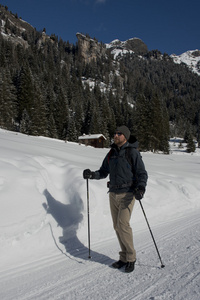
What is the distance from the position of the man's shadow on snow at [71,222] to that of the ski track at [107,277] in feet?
0.13

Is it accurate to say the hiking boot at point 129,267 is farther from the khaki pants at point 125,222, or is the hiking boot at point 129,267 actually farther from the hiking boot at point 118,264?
the hiking boot at point 118,264

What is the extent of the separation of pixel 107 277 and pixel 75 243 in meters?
1.47

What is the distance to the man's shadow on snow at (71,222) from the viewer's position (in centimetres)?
383

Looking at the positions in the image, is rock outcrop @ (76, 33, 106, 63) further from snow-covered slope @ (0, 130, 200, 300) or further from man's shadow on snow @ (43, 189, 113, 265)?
man's shadow on snow @ (43, 189, 113, 265)

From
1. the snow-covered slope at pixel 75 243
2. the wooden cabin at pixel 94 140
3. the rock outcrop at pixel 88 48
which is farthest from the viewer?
the rock outcrop at pixel 88 48

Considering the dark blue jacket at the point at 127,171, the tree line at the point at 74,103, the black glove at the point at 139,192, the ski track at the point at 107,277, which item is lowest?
the ski track at the point at 107,277

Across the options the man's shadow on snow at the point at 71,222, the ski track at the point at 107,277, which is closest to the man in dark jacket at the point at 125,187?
the ski track at the point at 107,277

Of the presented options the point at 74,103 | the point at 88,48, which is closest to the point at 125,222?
the point at 74,103

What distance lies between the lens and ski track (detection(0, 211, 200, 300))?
2611 millimetres

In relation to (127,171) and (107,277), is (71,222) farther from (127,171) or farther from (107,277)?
(127,171)

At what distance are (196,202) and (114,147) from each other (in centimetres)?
598

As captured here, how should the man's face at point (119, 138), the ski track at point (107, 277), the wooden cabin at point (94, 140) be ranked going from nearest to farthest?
the ski track at point (107, 277)
the man's face at point (119, 138)
the wooden cabin at point (94, 140)

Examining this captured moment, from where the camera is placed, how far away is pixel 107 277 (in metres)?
3.02

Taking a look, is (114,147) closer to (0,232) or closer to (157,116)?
(0,232)
